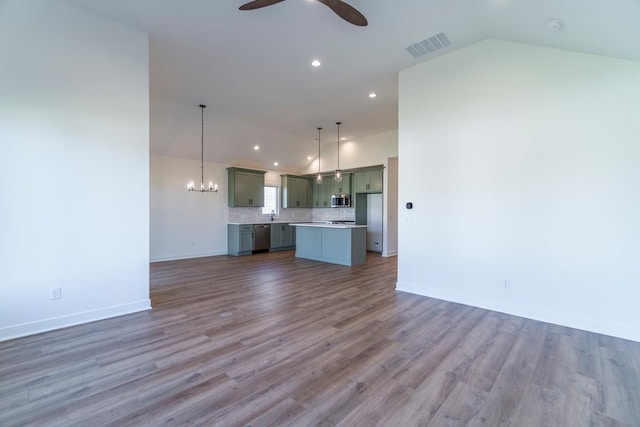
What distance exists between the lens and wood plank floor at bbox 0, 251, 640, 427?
1.72 m

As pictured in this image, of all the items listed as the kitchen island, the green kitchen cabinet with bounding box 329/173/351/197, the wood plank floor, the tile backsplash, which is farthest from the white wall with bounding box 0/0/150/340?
the green kitchen cabinet with bounding box 329/173/351/197

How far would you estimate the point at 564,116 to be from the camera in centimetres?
309

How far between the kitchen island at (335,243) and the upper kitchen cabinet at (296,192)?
225cm

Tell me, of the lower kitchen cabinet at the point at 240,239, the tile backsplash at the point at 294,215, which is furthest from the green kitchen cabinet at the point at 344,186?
the lower kitchen cabinet at the point at 240,239

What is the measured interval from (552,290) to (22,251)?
18.2 ft

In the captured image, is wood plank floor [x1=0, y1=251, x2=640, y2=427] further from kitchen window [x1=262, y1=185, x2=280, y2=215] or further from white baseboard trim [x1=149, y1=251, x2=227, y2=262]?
kitchen window [x1=262, y1=185, x2=280, y2=215]

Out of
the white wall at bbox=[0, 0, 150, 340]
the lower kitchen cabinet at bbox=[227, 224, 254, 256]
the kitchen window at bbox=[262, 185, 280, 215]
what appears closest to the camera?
the white wall at bbox=[0, 0, 150, 340]

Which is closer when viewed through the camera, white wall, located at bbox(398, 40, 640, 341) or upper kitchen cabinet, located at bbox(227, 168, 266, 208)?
white wall, located at bbox(398, 40, 640, 341)

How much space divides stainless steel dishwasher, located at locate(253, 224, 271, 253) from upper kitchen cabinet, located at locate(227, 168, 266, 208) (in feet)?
2.44

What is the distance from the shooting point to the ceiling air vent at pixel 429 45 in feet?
11.4

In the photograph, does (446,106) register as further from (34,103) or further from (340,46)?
(34,103)

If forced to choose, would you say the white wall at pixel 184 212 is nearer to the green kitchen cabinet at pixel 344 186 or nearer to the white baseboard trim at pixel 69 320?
the green kitchen cabinet at pixel 344 186

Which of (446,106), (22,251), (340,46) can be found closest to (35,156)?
(22,251)

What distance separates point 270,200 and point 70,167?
21.9 feet
